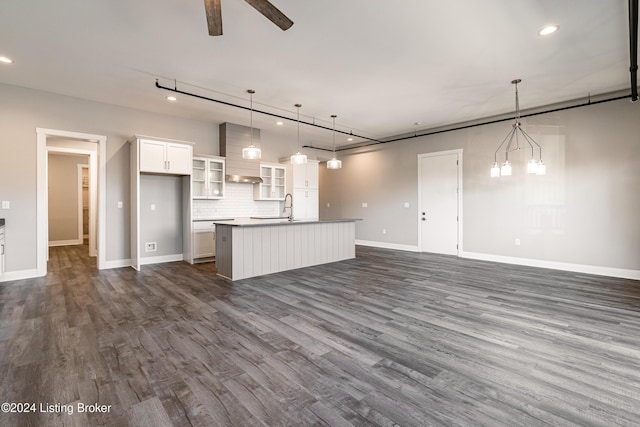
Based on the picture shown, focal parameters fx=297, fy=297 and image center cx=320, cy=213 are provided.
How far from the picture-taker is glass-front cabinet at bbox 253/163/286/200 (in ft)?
24.6

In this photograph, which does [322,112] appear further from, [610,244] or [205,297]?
[610,244]

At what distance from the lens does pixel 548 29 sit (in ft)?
10.4

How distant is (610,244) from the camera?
5031 mm

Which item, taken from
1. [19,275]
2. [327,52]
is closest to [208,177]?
[19,275]

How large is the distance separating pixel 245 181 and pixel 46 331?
15.6 ft

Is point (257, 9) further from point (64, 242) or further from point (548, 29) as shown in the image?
point (64, 242)

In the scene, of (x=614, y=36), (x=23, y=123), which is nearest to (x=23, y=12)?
(x=23, y=123)

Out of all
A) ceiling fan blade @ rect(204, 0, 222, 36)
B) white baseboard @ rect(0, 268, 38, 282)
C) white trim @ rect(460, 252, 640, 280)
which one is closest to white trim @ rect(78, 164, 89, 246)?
white baseboard @ rect(0, 268, 38, 282)

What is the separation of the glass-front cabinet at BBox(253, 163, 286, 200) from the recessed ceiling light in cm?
570

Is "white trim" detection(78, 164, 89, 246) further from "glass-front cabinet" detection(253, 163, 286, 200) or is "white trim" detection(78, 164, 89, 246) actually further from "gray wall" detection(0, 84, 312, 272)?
"glass-front cabinet" detection(253, 163, 286, 200)

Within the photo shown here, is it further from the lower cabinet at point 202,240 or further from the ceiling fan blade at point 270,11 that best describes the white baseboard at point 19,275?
the ceiling fan blade at point 270,11

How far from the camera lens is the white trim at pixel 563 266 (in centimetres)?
491

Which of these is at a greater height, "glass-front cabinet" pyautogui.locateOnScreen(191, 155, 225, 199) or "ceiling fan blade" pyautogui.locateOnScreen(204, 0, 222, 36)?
"ceiling fan blade" pyautogui.locateOnScreen(204, 0, 222, 36)

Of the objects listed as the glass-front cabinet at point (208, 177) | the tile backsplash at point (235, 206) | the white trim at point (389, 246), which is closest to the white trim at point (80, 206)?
the tile backsplash at point (235, 206)
